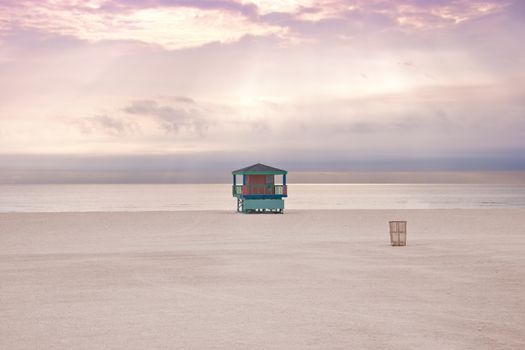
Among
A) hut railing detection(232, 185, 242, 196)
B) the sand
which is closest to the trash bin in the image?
the sand

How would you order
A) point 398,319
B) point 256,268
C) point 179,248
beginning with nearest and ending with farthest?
point 398,319
point 256,268
point 179,248

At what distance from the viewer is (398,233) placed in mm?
20516

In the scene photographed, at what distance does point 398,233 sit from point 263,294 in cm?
1014

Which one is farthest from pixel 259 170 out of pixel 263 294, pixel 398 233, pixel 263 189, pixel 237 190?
pixel 263 294

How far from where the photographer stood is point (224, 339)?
805 cm

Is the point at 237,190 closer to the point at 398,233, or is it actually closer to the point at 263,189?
the point at 263,189

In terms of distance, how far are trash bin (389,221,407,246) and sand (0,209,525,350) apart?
51 cm

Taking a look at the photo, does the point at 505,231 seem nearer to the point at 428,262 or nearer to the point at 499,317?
the point at 428,262

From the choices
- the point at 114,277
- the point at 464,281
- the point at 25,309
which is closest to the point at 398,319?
the point at 464,281

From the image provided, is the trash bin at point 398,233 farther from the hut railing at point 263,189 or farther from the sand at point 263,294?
the hut railing at point 263,189

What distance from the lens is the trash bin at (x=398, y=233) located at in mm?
20203

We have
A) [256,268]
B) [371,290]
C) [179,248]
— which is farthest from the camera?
[179,248]

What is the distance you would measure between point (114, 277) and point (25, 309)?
3.64 metres

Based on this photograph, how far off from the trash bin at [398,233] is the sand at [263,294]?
507 millimetres
